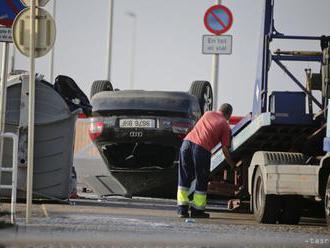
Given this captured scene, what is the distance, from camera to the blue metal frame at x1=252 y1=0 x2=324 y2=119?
15.4 m

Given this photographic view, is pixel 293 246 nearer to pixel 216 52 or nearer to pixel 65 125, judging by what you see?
pixel 65 125

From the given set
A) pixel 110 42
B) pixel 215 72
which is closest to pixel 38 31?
pixel 215 72

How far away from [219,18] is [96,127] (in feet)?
18.1

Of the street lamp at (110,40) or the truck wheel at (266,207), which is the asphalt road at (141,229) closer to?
the truck wheel at (266,207)

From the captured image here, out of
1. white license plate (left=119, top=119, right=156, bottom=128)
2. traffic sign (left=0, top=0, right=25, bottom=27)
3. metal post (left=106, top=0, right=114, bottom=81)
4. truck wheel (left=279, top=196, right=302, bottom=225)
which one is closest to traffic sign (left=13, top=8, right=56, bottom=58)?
traffic sign (left=0, top=0, right=25, bottom=27)

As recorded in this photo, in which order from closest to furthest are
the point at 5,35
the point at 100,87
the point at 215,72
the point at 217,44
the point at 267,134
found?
the point at 5,35 < the point at 267,134 < the point at 100,87 < the point at 217,44 < the point at 215,72

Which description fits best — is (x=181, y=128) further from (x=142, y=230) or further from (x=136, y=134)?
(x=142, y=230)

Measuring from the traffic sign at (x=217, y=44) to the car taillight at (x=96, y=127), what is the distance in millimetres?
5258

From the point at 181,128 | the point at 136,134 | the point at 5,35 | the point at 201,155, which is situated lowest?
the point at 201,155

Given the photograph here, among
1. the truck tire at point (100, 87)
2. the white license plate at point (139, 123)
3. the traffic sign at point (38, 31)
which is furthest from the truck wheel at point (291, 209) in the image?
the truck tire at point (100, 87)

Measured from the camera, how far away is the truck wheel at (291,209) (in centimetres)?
1484

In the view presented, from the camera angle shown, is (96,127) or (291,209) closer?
(291,209)

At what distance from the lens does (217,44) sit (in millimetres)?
22688

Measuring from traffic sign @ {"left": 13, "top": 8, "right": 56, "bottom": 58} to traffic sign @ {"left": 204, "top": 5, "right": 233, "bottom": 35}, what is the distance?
9133 millimetres
